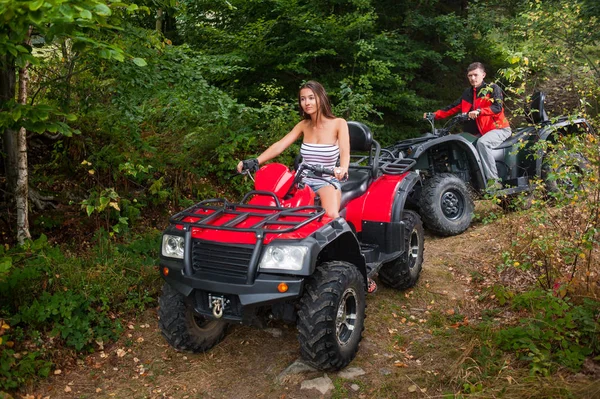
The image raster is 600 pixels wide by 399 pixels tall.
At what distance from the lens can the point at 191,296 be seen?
3490 millimetres

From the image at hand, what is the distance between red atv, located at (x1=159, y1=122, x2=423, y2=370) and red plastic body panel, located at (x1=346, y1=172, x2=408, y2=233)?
2.15 ft

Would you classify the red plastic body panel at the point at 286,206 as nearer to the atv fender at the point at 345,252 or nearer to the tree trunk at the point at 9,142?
the atv fender at the point at 345,252

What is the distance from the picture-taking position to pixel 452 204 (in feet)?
22.5

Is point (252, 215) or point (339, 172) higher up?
point (339, 172)

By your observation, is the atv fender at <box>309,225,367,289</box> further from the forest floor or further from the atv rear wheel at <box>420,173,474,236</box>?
the atv rear wheel at <box>420,173,474,236</box>

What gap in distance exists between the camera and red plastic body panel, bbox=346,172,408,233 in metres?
4.80

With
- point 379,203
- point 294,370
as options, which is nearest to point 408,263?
point 379,203

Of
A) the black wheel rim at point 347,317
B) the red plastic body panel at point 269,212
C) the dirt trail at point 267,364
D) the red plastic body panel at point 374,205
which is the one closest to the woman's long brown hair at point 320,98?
the red plastic body panel at point 269,212

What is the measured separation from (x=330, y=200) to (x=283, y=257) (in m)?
0.92

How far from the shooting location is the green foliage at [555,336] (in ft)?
11.1

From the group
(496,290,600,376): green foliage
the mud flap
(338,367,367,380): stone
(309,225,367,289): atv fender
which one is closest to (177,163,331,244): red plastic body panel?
(309,225,367,289): atv fender

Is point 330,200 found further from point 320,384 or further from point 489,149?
point 489,149

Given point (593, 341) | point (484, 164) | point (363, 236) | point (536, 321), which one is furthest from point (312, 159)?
point (484, 164)

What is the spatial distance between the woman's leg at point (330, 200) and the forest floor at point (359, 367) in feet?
3.75
